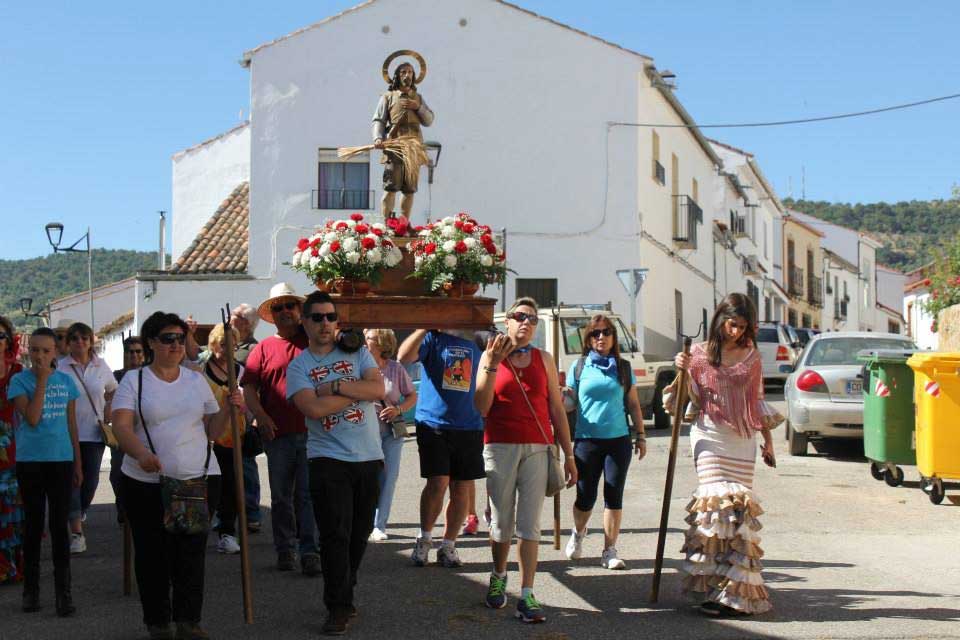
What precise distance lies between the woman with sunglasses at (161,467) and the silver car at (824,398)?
10.4m

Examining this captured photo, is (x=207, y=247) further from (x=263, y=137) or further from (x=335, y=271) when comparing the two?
(x=335, y=271)

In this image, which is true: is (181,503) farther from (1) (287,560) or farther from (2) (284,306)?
(2) (284,306)

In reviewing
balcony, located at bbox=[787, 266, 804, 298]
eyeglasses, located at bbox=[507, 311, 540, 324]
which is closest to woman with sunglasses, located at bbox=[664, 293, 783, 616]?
eyeglasses, located at bbox=[507, 311, 540, 324]

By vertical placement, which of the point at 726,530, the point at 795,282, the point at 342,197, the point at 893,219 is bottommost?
the point at 726,530

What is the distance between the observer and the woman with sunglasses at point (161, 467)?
21.8 ft

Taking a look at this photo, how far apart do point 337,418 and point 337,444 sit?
147 millimetres

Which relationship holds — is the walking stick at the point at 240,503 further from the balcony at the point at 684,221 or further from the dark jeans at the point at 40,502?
Answer: the balcony at the point at 684,221

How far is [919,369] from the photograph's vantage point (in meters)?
12.3

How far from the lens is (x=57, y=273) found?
240ft

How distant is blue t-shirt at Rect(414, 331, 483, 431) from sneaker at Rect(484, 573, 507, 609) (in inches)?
64.2

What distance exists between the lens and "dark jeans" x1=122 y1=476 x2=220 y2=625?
21.9ft

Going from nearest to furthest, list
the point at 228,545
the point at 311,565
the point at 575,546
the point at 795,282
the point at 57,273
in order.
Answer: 1. the point at 311,565
2. the point at 575,546
3. the point at 228,545
4. the point at 795,282
5. the point at 57,273

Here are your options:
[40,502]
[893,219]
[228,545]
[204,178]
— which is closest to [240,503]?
[40,502]

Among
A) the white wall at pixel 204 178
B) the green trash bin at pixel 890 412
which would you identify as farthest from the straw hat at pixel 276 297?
the white wall at pixel 204 178
